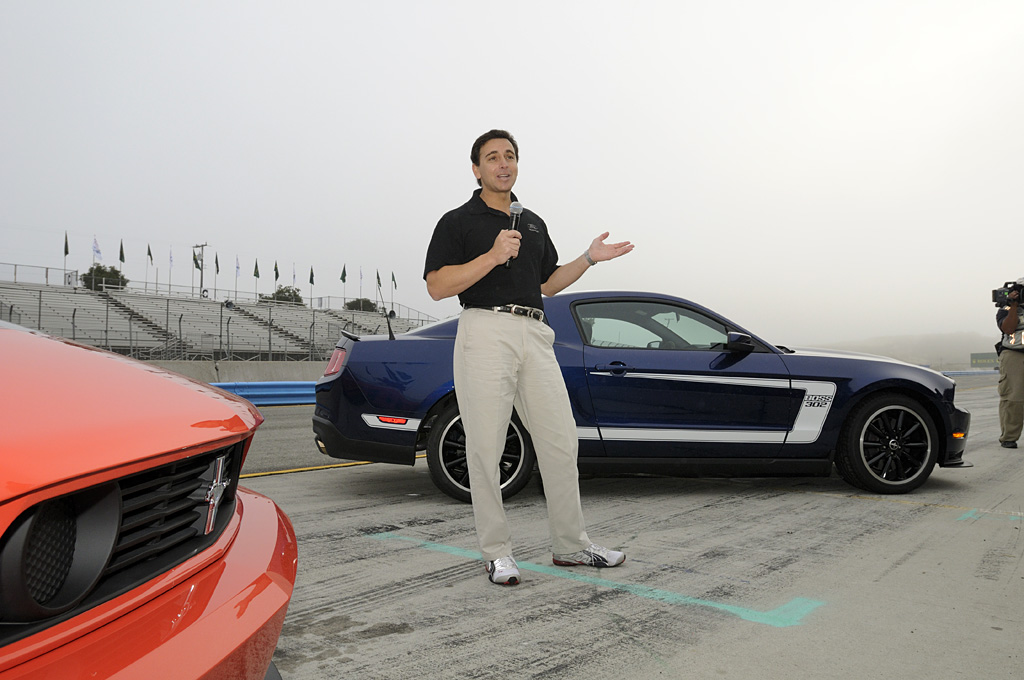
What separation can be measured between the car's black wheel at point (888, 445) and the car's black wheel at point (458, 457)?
2175 millimetres

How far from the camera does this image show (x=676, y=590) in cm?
304

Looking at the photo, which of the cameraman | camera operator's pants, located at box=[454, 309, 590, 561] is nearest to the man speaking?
camera operator's pants, located at box=[454, 309, 590, 561]

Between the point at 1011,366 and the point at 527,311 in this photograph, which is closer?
the point at 527,311

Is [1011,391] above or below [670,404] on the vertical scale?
below

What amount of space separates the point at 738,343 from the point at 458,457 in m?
1.96

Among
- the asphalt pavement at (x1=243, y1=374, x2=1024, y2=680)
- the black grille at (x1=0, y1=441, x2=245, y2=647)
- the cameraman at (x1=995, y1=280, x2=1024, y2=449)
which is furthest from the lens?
the cameraman at (x1=995, y1=280, x2=1024, y2=449)

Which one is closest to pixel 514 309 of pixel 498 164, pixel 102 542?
pixel 498 164

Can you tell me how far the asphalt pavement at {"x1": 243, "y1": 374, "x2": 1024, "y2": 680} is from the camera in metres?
2.36

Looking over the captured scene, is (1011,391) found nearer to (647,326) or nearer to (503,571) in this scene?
(647,326)

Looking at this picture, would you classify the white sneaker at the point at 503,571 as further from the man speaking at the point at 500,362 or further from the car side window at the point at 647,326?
the car side window at the point at 647,326

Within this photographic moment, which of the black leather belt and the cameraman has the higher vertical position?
the black leather belt

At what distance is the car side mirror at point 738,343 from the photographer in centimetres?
499

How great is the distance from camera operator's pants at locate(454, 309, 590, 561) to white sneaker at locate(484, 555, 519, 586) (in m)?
→ 0.04

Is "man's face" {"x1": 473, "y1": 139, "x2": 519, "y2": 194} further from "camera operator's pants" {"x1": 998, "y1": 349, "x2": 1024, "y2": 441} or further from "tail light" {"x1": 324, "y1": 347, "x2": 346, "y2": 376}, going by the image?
"camera operator's pants" {"x1": 998, "y1": 349, "x2": 1024, "y2": 441}
